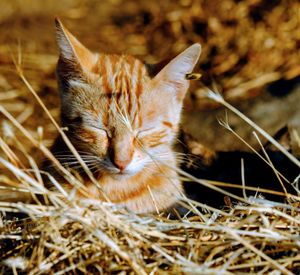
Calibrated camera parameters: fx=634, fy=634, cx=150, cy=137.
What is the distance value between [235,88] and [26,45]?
64.1 inches

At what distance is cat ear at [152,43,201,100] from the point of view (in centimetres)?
260

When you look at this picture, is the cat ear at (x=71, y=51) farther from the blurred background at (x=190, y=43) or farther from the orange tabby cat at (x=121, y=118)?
the blurred background at (x=190, y=43)

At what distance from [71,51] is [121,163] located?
0.49m

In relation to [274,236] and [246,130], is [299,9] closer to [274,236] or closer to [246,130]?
[246,130]

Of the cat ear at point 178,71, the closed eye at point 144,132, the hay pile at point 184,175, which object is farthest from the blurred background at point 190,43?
the closed eye at point 144,132

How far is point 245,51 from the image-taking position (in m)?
4.92

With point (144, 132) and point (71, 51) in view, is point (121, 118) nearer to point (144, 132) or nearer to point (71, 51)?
point (144, 132)

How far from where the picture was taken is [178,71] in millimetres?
2674

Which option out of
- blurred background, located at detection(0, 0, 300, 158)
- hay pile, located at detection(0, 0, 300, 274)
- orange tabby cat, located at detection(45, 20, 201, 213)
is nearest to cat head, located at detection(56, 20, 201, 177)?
orange tabby cat, located at detection(45, 20, 201, 213)

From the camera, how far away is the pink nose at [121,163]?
2.49 m

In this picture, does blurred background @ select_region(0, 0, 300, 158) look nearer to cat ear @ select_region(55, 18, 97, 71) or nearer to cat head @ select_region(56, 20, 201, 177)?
cat head @ select_region(56, 20, 201, 177)

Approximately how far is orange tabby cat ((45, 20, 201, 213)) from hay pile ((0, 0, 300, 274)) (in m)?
0.21

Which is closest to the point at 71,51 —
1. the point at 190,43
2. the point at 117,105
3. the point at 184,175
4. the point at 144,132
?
the point at 117,105

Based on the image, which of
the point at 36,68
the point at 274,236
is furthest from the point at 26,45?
the point at 274,236
